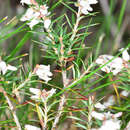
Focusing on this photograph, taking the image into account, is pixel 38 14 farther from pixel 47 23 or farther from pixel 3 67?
pixel 3 67

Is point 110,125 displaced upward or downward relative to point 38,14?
downward

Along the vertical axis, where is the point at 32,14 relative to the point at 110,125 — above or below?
above

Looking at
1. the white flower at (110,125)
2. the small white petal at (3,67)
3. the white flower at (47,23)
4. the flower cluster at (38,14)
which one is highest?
the flower cluster at (38,14)

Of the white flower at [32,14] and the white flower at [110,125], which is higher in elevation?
the white flower at [32,14]

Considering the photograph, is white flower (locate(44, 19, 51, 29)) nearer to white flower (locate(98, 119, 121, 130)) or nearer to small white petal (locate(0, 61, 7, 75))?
small white petal (locate(0, 61, 7, 75))

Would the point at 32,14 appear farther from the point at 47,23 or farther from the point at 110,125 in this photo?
the point at 110,125

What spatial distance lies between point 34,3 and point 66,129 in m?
0.65

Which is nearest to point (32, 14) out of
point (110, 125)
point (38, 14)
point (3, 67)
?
point (38, 14)

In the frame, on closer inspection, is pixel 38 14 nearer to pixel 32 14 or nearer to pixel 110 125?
pixel 32 14

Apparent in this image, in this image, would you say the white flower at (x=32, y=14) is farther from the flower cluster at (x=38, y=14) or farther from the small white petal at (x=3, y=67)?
the small white petal at (x=3, y=67)

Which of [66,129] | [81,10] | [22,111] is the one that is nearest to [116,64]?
[81,10]

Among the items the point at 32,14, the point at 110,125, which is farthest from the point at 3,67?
the point at 110,125

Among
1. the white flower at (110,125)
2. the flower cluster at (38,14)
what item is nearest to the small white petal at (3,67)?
the flower cluster at (38,14)

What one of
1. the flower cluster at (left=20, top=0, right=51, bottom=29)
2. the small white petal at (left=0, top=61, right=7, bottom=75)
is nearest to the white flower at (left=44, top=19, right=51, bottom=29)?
the flower cluster at (left=20, top=0, right=51, bottom=29)
